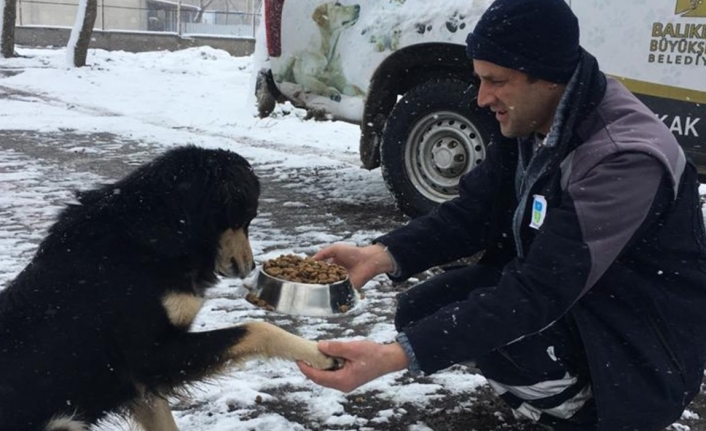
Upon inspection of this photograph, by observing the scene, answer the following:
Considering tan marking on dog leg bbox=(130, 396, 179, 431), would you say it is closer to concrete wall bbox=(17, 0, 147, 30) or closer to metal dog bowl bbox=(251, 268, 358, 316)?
metal dog bowl bbox=(251, 268, 358, 316)

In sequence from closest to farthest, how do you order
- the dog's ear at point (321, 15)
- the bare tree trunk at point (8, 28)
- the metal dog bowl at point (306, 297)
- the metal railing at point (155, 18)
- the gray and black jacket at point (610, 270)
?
the gray and black jacket at point (610, 270), the metal dog bowl at point (306, 297), the dog's ear at point (321, 15), the bare tree trunk at point (8, 28), the metal railing at point (155, 18)

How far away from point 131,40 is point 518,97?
94.5 feet

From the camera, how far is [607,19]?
16.4 ft

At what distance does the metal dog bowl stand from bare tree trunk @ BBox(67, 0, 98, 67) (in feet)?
63.8

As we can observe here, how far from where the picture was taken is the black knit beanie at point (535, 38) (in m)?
2.25

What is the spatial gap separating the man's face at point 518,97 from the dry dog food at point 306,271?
104 centimetres

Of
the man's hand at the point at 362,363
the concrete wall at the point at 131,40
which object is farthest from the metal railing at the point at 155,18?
the man's hand at the point at 362,363

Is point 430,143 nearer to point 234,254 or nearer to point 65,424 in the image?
point 234,254

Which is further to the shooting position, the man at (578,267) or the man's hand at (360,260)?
the man's hand at (360,260)

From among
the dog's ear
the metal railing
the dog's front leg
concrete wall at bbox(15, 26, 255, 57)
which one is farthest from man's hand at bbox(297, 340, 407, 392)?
the metal railing

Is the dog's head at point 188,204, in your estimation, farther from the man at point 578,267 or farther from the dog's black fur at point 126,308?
the man at point 578,267

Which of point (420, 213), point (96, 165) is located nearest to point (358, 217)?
point (420, 213)

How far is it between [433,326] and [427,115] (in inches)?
147

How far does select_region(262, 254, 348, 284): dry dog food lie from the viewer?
10.3 feet
